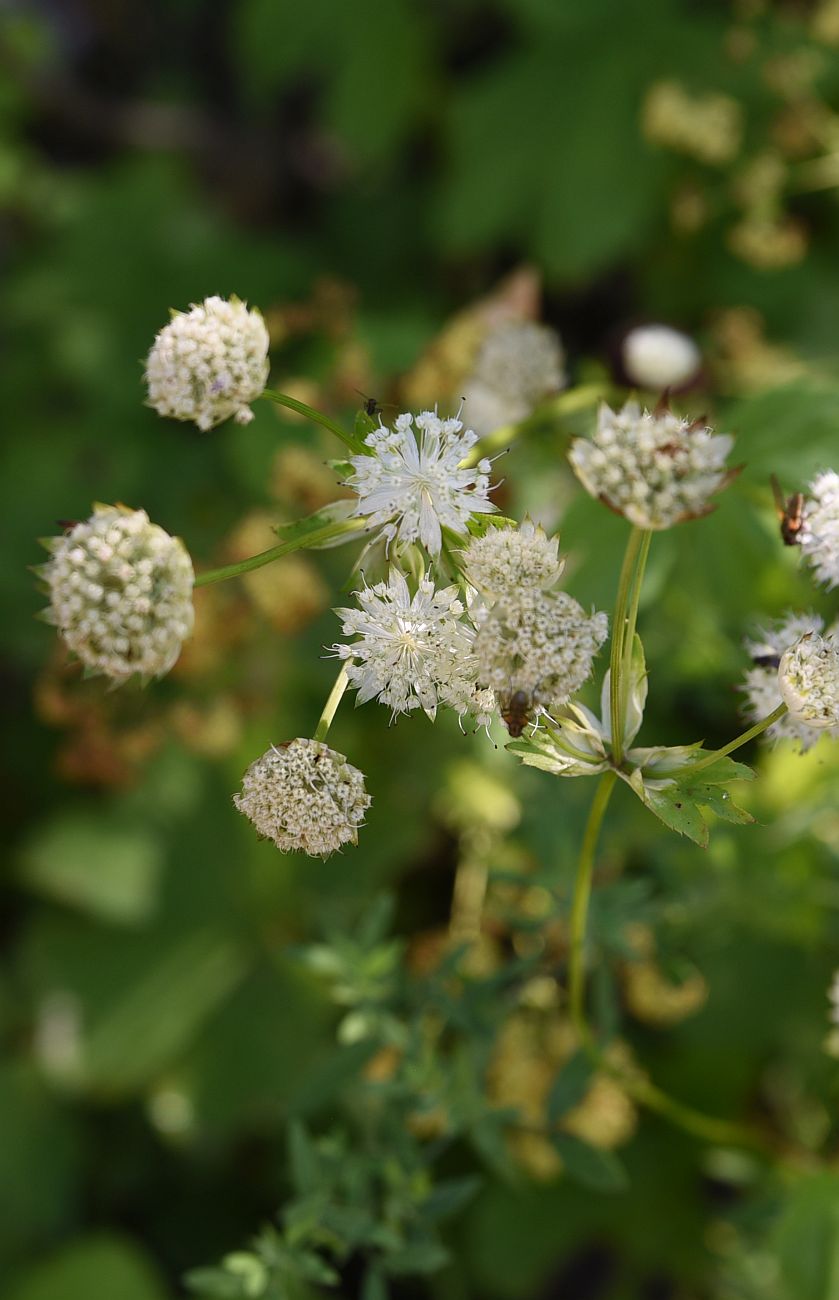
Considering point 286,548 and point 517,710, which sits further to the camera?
point 286,548

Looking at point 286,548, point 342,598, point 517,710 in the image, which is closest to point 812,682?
point 517,710

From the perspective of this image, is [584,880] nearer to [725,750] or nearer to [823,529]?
[725,750]

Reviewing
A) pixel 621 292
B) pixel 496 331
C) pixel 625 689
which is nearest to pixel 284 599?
pixel 496 331

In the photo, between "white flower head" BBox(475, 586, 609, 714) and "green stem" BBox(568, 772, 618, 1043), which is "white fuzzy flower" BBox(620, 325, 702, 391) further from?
"white flower head" BBox(475, 586, 609, 714)

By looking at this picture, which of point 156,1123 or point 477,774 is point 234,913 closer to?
point 156,1123

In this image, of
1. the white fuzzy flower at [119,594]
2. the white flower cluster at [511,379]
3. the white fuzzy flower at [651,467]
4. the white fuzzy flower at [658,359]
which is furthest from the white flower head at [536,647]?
the white fuzzy flower at [658,359]

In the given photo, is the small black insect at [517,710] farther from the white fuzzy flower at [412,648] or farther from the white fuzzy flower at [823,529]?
the white fuzzy flower at [823,529]
